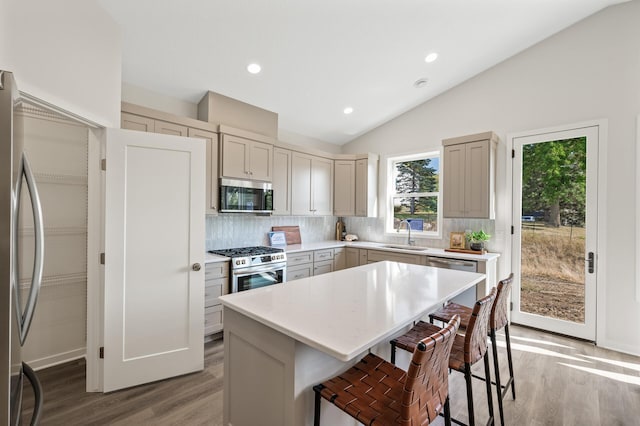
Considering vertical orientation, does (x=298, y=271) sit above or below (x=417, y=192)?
below

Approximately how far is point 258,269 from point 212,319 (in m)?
0.71

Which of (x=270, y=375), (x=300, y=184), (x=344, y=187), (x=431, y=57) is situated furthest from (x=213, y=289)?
(x=431, y=57)

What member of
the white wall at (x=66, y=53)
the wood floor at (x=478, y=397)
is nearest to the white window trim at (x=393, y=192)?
the wood floor at (x=478, y=397)

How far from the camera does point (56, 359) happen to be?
2641 millimetres

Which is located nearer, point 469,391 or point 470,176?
point 469,391

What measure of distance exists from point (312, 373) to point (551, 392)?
2.22 meters

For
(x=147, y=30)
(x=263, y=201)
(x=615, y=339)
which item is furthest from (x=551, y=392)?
(x=147, y=30)

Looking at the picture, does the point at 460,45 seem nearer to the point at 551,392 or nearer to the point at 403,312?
the point at 403,312

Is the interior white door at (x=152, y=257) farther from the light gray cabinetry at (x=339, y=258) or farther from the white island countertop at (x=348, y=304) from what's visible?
the light gray cabinetry at (x=339, y=258)

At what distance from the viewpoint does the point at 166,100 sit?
10.9ft

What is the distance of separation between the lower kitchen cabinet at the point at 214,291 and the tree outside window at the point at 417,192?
2.97 meters

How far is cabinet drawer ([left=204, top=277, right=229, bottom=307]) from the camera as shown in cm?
302

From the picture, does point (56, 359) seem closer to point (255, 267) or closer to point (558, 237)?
point (255, 267)

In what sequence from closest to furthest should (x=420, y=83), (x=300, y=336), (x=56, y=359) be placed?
(x=300, y=336) → (x=56, y=359) → (x=420, y=83)
